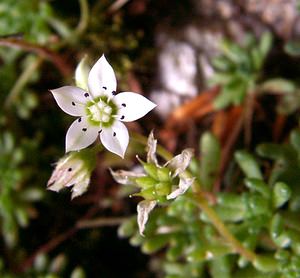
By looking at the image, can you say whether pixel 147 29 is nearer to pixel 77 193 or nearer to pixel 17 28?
pixel 17 28

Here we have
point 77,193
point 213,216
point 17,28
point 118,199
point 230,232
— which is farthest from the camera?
point 118,199

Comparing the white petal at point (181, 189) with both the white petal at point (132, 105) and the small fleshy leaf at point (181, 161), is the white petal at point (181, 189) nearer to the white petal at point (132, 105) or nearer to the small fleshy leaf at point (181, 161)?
the small fleshy leaf at point (181, 161)

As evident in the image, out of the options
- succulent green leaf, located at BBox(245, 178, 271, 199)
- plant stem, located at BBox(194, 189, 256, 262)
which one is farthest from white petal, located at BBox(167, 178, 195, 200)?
succulent green leaf, located at BBox(245, 178, 271, 199)

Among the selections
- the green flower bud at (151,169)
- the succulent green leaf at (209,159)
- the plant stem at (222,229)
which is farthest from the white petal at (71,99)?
the succulent green leaf at (209,159)

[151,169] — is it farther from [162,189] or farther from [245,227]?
[245,227]

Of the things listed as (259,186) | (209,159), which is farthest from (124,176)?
(209,159)

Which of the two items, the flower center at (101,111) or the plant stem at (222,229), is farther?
the plant stem at (222,229)

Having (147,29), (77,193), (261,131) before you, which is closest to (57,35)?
(147,29)
